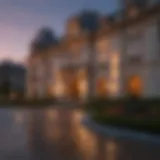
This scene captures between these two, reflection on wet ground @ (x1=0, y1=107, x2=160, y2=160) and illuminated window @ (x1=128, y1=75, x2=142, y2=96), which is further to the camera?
illuminated window @ (x1=128, y1=75, x2=142, y2=96)

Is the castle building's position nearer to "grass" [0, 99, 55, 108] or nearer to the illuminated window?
the illuminated window

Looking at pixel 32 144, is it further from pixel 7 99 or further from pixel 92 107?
pixel 7 99

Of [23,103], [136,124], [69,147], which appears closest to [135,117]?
[136,124]

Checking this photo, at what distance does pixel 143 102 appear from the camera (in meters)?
16.2

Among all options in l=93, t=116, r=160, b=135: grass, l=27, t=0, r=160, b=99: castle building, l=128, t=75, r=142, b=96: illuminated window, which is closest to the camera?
l=93, t=116, r=160, b=135: grass

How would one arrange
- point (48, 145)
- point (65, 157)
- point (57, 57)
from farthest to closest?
point (57, 57) → point (48, 145) → point (65, 157)

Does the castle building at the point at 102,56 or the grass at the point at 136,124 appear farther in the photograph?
the castle building at the point at 102,56

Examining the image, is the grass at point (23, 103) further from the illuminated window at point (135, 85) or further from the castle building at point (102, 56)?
the illuminated window at point (135, 85)

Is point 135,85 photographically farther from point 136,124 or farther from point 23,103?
point 136,124

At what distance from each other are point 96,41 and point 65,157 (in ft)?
77.2

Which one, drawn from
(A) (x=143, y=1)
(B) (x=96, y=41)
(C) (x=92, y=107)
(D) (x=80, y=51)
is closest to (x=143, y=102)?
(C) (x=92, y=107)

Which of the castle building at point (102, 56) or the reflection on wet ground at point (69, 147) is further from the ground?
the castle building at point (102, 56)

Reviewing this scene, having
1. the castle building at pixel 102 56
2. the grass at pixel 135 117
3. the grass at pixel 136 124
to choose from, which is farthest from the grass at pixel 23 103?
the grass at pixel 136 124

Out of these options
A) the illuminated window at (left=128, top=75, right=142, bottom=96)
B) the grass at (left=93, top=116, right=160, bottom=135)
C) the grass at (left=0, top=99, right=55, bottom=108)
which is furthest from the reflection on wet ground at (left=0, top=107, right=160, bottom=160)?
the grass at (left=0, top=99, right=55, bottom=108)
